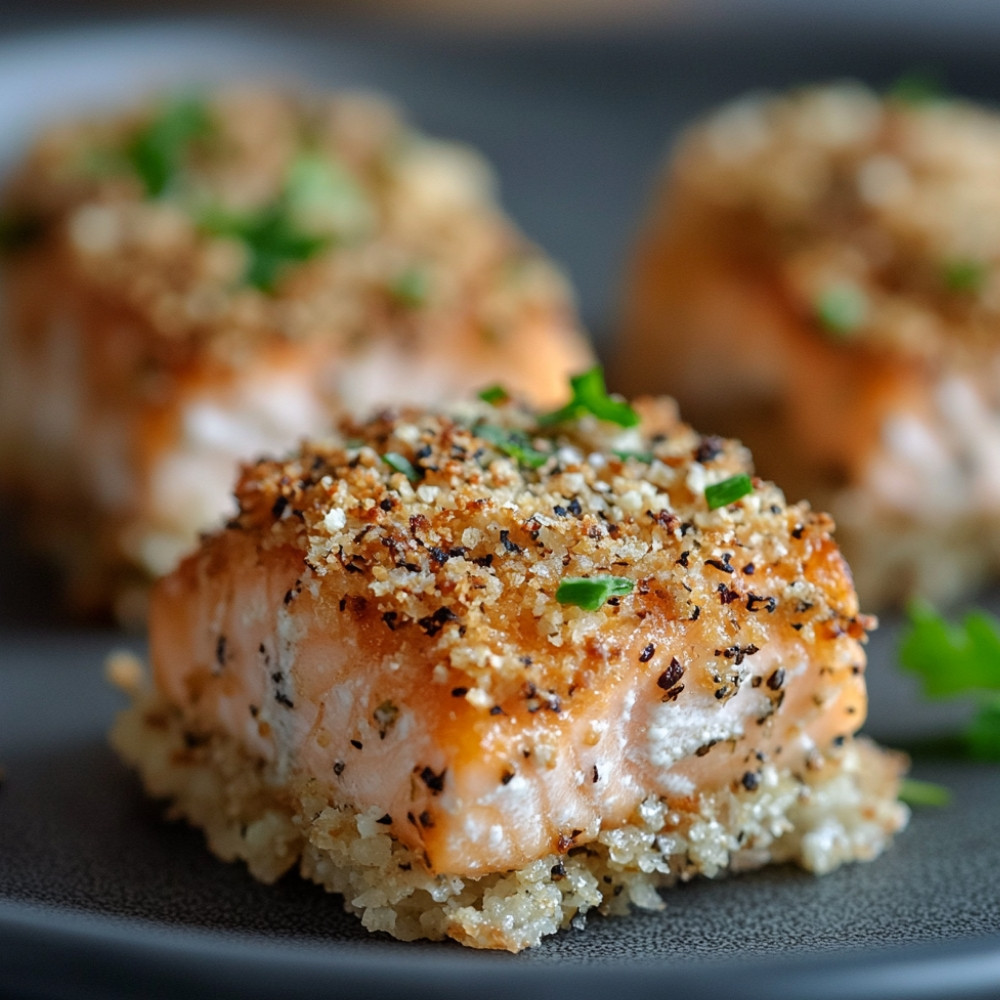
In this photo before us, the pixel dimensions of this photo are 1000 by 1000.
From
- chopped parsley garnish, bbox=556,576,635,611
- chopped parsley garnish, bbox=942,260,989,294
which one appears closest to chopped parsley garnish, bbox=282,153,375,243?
chopped parsley garnish, bbox=942,260,989,294

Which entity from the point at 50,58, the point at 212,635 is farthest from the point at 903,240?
the point at 50,58

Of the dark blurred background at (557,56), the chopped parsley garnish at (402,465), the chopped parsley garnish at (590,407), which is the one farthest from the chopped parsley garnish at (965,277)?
the dark blurred background at (557,56)

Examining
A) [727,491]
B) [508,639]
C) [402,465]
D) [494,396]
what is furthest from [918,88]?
[508,639]

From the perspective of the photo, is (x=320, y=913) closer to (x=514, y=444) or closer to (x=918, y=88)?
(x=514, y=444)

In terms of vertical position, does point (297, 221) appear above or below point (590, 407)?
above

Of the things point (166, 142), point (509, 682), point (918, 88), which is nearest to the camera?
point (509, 682)

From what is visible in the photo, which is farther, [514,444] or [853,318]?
[853,318]
